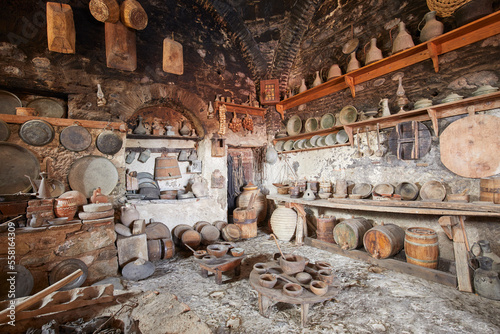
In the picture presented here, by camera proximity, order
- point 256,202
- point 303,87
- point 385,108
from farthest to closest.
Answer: point 256,202 < point 303,87 < point 385,108

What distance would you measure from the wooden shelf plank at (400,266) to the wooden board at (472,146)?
1.40m

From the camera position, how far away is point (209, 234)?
477 centimetres

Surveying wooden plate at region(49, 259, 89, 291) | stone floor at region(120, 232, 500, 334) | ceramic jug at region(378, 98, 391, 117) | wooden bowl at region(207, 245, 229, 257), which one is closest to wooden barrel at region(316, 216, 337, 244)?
stone floor at region(120, 232, 500, 334)

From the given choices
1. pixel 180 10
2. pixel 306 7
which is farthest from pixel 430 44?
pixel 180 10

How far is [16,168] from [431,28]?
20.3 ft

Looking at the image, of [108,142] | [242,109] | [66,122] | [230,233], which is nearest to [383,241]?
[230,233]

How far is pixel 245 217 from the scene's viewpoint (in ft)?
17.1

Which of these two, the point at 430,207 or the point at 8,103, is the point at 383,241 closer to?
the point at 430,207

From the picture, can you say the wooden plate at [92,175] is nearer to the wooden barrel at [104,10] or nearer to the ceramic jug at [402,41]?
the wooden barrel at [104,10]

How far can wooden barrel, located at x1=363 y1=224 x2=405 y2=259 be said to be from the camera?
3.38 m

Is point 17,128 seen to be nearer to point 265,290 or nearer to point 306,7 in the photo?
point 265,290

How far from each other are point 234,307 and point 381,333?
1.42 meters

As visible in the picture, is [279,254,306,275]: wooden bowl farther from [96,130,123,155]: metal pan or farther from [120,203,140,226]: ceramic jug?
[96,130,123,155]: metal pan

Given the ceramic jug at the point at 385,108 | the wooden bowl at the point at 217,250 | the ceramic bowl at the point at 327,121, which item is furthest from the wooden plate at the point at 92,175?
the ceramic jug at the point at 385,108
